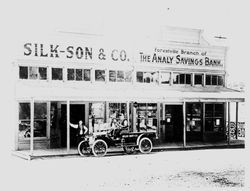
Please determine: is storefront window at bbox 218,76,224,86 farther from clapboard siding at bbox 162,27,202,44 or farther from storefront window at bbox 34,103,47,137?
storefront window at bbox 34,103,47,137

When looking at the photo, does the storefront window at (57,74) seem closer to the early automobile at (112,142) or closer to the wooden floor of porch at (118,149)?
the wooden floor of porch at (118,149)

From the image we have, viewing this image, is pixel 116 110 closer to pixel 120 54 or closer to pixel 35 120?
pixel 120 54

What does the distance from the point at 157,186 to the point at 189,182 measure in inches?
37.6

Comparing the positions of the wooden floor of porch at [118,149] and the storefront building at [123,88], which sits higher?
the storefront building at [123,88]

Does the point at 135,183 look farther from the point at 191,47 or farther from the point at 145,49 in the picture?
the point at 191,47

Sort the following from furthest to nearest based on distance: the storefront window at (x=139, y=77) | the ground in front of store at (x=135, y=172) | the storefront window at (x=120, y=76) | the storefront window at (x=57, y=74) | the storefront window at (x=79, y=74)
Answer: the storefront window at (x=139, y=77)
the storefront window at (x=120, y=76)
the storefront window at (x=79, y=74)
the storefront window at (x=57, y=74)
the ground in front of store at (x=135, y=172)

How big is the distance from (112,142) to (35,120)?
3478 millimetres

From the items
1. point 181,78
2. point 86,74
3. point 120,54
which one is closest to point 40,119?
point 86,74

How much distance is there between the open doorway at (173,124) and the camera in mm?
17875

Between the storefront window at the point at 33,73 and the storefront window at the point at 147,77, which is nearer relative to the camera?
the storefront window at the point at 33,73

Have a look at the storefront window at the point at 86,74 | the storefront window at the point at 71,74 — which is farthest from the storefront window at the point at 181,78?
the storefront window at the point at 71,74

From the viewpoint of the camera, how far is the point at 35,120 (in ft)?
49.2

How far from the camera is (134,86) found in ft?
56.1

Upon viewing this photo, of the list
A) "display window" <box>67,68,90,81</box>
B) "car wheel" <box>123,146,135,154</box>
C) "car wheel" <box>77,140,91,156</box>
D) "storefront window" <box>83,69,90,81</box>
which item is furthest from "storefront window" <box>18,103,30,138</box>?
"car wheel" <box>123,146,135,154</box>
